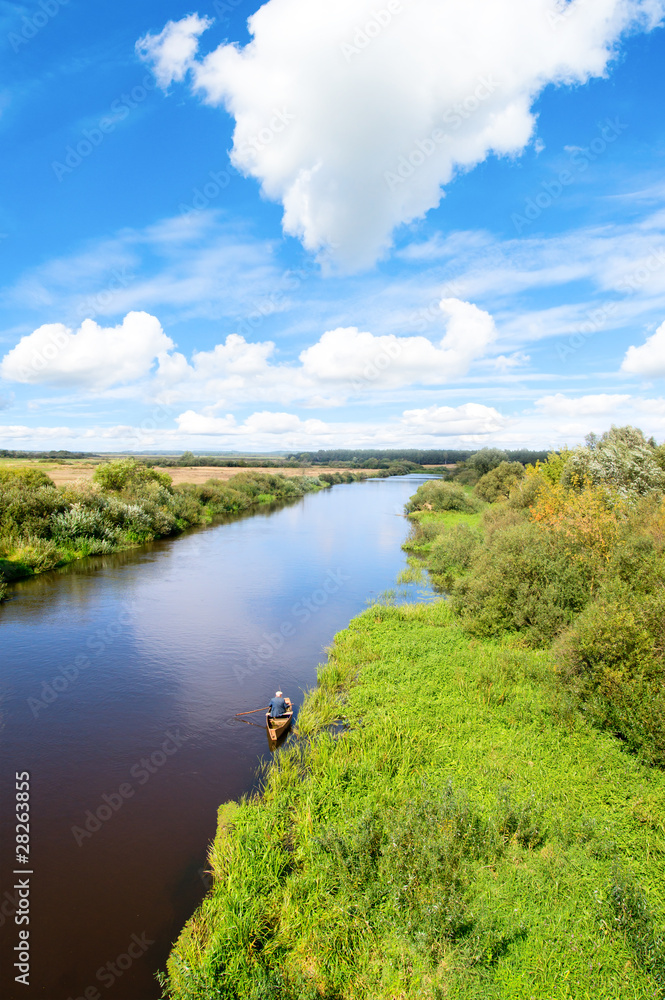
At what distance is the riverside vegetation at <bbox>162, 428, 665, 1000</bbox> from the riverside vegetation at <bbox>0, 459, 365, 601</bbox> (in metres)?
19.5

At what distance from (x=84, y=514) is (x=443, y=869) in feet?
101

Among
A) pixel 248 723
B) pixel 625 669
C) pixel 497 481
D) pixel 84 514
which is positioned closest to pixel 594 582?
pixel 625 669

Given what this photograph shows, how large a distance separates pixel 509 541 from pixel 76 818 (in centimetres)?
1459

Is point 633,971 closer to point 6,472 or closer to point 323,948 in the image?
point 323,948

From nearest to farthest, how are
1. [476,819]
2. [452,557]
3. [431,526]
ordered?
[476,819] → [452,557] → [431,526]

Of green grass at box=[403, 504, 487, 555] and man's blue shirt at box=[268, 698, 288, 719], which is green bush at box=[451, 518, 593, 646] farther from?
green grass at box=[403, 504, 487, 555]

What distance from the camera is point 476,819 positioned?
289 inches

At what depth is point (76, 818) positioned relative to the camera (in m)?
8.90

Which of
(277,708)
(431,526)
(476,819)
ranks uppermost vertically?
(431,526)

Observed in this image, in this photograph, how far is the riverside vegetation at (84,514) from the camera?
26266 millimetres

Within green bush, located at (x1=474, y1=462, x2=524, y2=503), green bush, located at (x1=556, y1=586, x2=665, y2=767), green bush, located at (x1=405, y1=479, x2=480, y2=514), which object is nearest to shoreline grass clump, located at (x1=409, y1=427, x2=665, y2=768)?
green bush, located at (x1=556, y1=586, x2=665, y2=767)

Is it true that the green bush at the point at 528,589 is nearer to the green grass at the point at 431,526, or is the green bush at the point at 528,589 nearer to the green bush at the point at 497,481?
the green grass at the point at 431,526

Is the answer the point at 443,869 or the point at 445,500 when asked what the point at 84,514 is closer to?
the point at 443,869

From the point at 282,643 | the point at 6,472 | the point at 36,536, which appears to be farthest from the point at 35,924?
the point at 6,472
